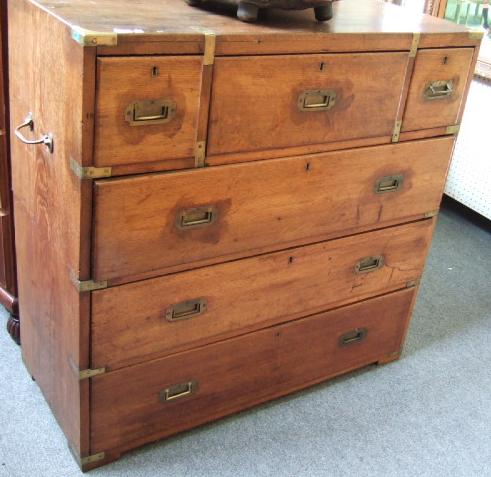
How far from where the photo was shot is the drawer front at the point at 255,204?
1.31 meters

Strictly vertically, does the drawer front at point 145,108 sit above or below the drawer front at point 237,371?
above

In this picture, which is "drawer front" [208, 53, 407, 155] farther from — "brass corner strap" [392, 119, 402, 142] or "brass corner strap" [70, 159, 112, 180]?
"brass corner strap" [70, 159, 112, 180]

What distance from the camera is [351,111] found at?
152cm

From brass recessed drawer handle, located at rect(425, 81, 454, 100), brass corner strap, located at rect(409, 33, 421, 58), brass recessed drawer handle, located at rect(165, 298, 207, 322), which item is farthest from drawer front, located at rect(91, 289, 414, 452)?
brass corner strap, located at rect(409, 33, 421, 58)

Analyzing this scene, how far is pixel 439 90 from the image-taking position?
1641 mm

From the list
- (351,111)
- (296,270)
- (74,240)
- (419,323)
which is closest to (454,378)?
(419,323)

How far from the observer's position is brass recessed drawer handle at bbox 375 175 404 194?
1673mm

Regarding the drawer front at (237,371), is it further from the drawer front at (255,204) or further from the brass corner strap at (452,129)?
the brass corner strap at (452,129)

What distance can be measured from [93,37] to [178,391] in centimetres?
87

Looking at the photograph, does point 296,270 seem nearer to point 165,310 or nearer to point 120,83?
point 165,310

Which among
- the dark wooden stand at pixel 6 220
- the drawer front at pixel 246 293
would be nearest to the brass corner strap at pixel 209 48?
the drawer front at pixel 246 293

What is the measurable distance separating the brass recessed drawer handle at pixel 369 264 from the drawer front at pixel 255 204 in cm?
10

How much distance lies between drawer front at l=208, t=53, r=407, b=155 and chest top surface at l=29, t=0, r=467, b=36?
7 cm

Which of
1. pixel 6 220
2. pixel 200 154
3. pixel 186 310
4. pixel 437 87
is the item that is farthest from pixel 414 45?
pixel 6 220
